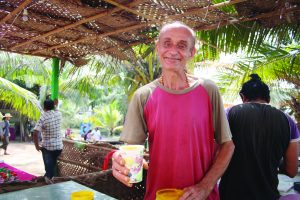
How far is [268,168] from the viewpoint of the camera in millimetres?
2443

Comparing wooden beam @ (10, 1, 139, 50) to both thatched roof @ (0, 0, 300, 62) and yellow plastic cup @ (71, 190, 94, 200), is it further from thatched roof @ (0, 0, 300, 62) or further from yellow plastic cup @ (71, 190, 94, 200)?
yellow plastic cup @ (71, 190, 94, 200)

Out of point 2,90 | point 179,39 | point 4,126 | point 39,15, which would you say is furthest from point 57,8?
point 4,126

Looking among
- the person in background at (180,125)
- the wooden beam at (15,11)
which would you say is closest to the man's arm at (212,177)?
the person in background at (180,125)

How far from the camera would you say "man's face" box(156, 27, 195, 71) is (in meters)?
1.84

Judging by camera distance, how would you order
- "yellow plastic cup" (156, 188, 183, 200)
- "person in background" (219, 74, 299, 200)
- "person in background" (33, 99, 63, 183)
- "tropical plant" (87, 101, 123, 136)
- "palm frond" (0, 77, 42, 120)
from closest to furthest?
"yellow plastic cup" (156, 188, 183, 200) → "person in background" (219, 74, 299, 200) → "person in background" (33, 99, 63, 183) → "palm frond" (0, 77, 42, 120) → "tropical plant" (87, 101, 123, 136)

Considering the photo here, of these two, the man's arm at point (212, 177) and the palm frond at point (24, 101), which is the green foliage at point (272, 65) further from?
the palm frond at point (24, 101)

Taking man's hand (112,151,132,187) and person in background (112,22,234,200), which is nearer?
man's hand (112,151,132,187)

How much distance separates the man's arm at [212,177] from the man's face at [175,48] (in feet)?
1.89

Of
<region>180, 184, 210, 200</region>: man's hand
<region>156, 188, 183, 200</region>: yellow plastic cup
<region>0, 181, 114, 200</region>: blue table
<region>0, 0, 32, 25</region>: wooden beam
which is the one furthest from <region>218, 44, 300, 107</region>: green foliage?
<region>0, 181, 114, 200</region>: blue table

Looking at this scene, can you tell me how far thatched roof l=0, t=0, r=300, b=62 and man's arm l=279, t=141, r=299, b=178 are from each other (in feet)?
4.58

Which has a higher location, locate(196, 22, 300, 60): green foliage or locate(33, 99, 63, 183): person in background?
locate(196, 22, 300, 60): green foliage

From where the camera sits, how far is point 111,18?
3795mm

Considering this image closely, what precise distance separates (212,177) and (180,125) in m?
0.37

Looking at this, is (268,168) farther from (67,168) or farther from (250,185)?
(67,168)
